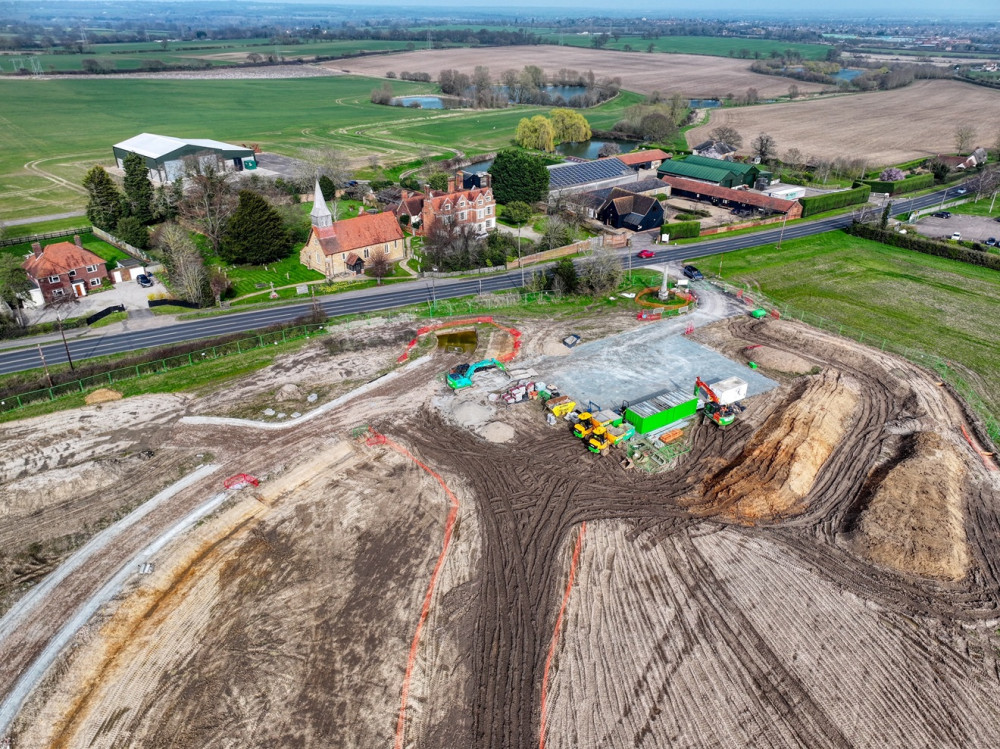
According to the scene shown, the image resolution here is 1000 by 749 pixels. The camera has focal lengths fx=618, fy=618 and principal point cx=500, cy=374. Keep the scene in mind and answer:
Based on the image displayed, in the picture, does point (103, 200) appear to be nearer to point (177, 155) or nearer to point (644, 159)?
point (177, 155)

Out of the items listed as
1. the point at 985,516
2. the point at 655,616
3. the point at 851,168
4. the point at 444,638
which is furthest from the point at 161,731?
the point at 851,168

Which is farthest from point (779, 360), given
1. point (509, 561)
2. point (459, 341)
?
point (509, 561)

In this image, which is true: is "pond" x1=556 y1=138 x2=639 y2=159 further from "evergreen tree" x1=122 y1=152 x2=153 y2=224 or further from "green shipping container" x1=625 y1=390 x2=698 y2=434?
"green shipping container" x1=625 y1=390 x2=698 y2=434

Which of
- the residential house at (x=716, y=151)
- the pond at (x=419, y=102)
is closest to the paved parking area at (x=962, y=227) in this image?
the residential house at (x=716, y=151)

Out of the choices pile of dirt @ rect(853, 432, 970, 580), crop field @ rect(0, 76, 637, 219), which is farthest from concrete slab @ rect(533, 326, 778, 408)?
crop field @ rect(0, 76, 637, 219)

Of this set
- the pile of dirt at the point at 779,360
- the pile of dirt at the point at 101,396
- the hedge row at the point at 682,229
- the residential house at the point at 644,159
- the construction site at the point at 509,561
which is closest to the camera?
the construction site at the point at 509,561

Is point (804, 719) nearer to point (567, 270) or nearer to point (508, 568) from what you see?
point (508, 568)

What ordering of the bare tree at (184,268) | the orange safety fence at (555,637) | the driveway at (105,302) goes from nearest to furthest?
1. the orange safety fence at (555,637)
2. the driveway at (105,302)
3. the bare tree at (184,268)

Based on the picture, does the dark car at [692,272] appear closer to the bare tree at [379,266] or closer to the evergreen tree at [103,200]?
the bare tree at [379,266]
